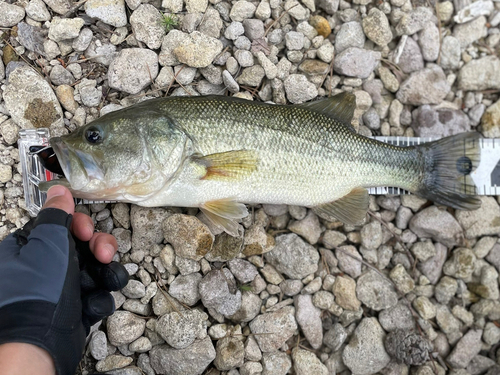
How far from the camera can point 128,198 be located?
10.4ft

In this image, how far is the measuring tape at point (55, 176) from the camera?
11.0 feet

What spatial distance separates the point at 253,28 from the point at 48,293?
9.94 feet

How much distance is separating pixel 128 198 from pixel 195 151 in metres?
0.68

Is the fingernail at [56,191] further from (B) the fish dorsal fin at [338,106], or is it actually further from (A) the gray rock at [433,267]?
(A) the gray rock at [433,267]

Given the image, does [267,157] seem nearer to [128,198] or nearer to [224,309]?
[128,198]

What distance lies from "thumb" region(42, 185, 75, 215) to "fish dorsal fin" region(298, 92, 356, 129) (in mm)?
2292

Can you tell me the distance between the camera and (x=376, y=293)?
3.89 metres

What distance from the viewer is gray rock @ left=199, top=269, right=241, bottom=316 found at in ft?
11.6

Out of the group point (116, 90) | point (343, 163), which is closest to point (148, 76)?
point (116, 90)

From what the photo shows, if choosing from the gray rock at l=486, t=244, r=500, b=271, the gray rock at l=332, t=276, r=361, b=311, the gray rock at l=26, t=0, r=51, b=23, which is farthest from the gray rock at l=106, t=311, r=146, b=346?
the gray rock at l=486, t=244, r=500, b=271

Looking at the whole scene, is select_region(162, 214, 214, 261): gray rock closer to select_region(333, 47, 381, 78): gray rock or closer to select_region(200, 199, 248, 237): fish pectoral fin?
select_region(200, 199, 248, 237): fish pectoral fin

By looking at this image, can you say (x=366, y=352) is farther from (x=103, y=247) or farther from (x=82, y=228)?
(x=82, y=228)

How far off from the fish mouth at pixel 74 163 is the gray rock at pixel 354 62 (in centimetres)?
269

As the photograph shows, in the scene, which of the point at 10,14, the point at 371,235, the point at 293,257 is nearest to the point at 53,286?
the point at 293,257
